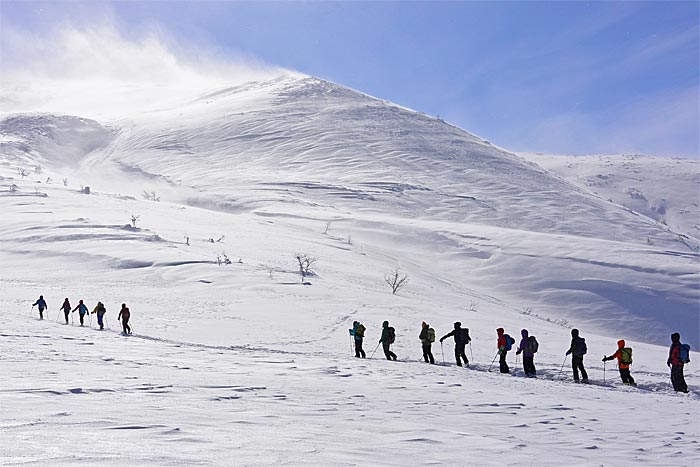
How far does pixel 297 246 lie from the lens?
4984 centimetres

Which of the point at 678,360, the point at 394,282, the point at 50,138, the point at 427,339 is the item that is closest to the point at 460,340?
the point at 427,339

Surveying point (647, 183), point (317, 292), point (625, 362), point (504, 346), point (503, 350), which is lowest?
point (625, 362)

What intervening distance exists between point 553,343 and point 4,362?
19035 mm

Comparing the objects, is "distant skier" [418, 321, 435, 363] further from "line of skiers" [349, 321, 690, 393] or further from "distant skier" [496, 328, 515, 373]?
"distant skier" [496, 328, 515, 373]

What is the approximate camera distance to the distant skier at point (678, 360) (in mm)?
14383

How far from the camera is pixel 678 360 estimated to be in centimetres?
1448

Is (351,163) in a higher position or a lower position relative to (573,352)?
higher

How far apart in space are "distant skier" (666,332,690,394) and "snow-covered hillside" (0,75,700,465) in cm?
55

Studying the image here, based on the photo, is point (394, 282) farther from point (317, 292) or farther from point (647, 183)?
point (647, 183)

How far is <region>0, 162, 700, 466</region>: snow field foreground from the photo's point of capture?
270 inches

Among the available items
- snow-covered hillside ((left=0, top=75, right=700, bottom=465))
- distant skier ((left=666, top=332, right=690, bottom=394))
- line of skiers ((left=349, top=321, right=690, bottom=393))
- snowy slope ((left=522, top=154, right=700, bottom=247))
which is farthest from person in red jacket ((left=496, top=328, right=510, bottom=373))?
snowy slope ((left=522, top=154, right=700, bottom=247))

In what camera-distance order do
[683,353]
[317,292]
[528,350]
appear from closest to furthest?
[683,353], [528,350], [317,292]

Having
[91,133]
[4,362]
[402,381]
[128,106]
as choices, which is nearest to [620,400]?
[402,381]

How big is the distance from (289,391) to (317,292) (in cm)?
2240
